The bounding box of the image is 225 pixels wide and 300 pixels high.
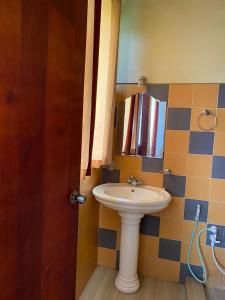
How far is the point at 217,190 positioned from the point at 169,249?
65 cm

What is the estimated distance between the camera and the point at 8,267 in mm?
720

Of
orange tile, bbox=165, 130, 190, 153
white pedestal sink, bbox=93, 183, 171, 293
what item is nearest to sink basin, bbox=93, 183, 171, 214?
white pedestal sink, bbox=93, 183, 171, 293

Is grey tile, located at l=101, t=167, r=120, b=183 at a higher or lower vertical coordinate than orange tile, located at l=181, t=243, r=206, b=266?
higher

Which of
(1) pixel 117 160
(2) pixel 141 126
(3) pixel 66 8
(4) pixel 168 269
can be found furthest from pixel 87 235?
(3) pixel 66 8

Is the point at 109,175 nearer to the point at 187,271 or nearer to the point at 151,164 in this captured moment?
the point at 151,164

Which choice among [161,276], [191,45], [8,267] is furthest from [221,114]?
[8,267]

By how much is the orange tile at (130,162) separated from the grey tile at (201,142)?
44 centimetres

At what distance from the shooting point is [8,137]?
2.20ft

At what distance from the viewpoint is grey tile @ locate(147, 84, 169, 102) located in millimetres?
1997

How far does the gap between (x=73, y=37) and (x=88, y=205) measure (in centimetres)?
134

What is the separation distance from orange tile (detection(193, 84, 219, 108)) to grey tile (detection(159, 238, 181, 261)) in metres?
1.16

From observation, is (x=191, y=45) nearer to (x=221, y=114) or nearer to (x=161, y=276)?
(x=221, y=114)

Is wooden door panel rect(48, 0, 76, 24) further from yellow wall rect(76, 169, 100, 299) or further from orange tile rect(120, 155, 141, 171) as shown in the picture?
orange tile rect(120, 155, 141, 171)

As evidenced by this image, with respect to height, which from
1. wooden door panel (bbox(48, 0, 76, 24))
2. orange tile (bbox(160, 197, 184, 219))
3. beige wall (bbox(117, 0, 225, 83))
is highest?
beige wall (bbox(117, 0, 225, 83))
